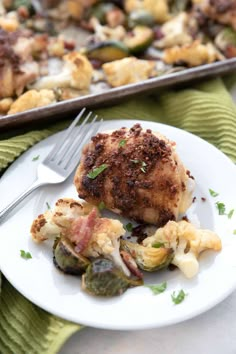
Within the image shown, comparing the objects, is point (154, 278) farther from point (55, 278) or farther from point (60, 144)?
point (60, 144)

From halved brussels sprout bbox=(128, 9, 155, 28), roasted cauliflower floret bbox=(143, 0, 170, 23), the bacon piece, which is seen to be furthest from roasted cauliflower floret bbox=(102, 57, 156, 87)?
the bacon piece

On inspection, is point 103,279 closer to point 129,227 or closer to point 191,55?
point 129,227

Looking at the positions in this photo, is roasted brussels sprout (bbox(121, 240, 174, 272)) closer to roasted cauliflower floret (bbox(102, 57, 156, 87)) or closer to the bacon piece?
the bacon piece

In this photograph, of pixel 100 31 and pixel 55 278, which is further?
pixel 100 31

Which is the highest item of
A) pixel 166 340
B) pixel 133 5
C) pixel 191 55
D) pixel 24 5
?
pixel 24 5

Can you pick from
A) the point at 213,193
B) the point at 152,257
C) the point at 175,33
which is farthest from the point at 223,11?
the point at 152,257

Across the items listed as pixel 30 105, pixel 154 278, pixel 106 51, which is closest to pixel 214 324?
pixel 154 278
